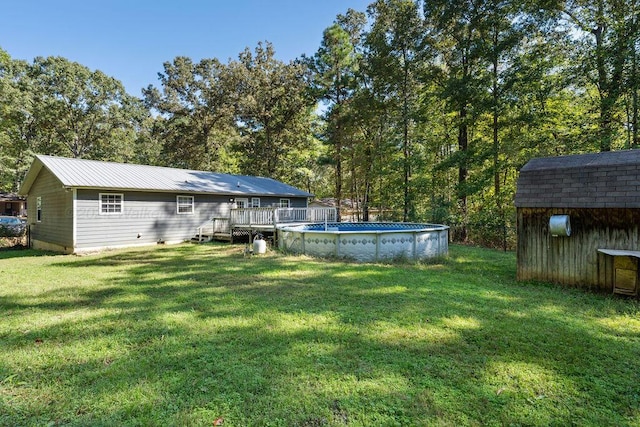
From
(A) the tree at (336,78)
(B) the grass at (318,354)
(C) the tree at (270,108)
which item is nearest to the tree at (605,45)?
(B) the grass at (318,354)

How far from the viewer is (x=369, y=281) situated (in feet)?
22.7

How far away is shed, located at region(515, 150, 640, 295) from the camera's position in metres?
5.82

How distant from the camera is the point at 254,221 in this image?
13.9 metres

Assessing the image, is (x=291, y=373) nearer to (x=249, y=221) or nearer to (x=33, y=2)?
(x=249, y=221)

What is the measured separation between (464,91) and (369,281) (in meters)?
12.0

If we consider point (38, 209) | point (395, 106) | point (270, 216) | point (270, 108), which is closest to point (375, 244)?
point (270, 216)

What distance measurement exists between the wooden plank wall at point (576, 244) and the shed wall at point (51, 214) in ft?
50.2

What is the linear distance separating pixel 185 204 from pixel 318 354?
A: 45.4 feet

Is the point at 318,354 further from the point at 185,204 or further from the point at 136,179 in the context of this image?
the point at 136,179

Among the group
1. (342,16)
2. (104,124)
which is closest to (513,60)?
(342,16)

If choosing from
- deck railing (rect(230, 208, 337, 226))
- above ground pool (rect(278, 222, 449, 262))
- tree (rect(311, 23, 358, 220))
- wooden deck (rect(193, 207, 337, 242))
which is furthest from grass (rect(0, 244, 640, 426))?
tree (rect(311, 23, 358, 220))

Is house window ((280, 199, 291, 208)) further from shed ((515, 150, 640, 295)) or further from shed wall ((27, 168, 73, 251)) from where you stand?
shed ((515, 150, 640, 295))

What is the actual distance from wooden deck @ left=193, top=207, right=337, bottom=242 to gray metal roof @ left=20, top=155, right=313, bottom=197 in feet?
6.43

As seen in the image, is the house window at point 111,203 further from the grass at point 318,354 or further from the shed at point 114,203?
the grass at point 318,354
